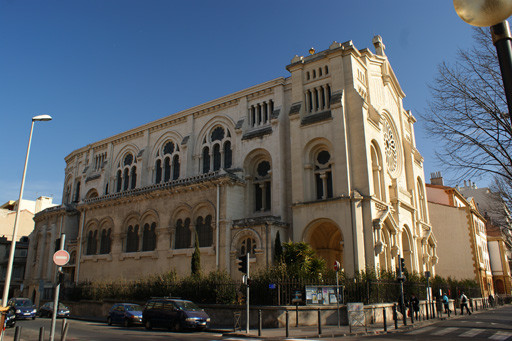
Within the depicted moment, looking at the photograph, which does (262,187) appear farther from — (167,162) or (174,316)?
(174,316)

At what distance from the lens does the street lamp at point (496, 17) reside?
3.67 metres

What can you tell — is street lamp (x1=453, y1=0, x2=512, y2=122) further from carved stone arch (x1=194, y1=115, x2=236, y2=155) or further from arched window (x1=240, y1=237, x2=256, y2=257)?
carved stone arch (x1=194, y1=115, x2=236, y2=155)

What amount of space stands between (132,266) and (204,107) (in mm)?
16421

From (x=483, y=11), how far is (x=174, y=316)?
61.3 ft

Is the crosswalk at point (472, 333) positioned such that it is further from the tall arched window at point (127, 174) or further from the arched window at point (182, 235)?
the tall arched window at point (127, 174)

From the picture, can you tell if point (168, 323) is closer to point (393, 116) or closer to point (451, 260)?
point (393, 116)

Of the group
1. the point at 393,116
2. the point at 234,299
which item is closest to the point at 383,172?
the point at 393,116

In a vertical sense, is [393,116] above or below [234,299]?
above

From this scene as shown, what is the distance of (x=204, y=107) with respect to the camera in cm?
3962

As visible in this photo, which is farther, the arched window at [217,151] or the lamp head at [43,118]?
the arched window at [217,151]

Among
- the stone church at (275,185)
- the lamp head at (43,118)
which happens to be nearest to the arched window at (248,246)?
the stone church at (275,185)

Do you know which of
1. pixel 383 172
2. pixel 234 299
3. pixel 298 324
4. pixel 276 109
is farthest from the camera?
pixel 276 109

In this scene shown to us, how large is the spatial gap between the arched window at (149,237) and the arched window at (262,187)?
994 centimetres

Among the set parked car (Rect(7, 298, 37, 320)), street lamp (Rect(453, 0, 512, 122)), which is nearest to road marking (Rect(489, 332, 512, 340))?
street lamp (Rect(453, 0, 512, 122))
